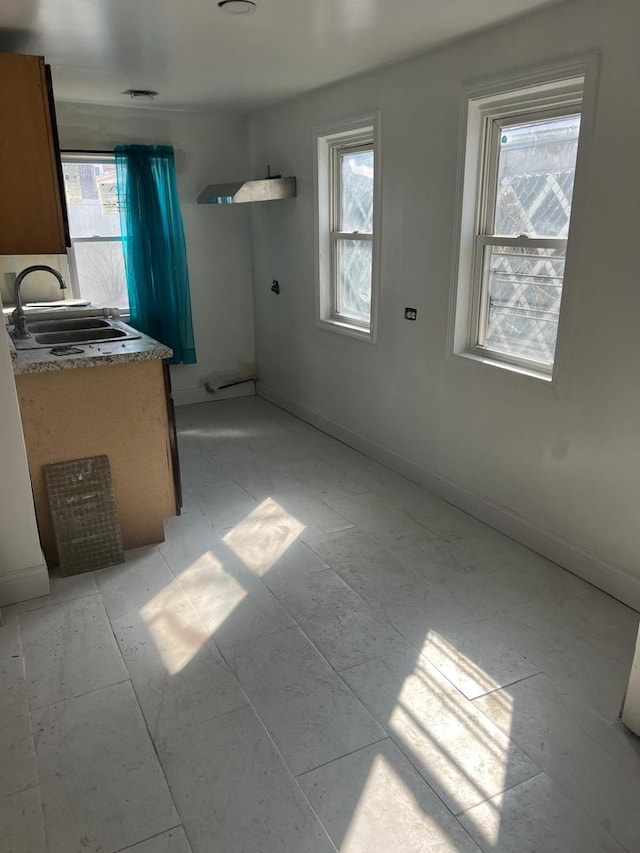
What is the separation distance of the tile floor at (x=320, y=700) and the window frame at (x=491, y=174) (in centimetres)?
99

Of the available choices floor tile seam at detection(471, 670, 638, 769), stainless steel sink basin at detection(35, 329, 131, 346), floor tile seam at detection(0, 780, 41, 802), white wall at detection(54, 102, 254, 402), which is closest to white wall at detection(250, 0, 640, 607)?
white wall at detection(54, 102, 254, 402)

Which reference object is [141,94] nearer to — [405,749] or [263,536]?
[263,536]

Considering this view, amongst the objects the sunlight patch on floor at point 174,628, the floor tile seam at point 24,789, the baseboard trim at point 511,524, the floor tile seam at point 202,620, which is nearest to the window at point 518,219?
the baseboard trim at point 511,524

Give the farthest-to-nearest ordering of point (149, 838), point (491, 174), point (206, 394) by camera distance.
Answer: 1. point (206, 394)
2. point (491, 174)
3. point (149, 838)

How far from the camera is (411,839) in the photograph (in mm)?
1676

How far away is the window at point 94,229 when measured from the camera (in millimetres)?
4820

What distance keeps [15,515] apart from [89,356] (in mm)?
759

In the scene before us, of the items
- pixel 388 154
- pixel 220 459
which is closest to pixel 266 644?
pixel 220 459

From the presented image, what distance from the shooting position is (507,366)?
3133 millimetres

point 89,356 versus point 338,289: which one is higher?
point 338,289

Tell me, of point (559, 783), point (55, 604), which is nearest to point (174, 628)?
point (55, 604)

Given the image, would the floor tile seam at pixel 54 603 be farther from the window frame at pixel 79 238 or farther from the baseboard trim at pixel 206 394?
the baseboard trim at pixel 206 394

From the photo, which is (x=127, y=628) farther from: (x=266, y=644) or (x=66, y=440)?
(x=66, y=440)

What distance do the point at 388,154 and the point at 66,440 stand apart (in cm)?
241
